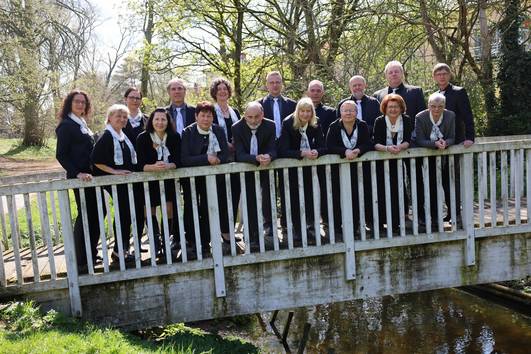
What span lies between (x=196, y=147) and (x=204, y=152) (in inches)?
4.1

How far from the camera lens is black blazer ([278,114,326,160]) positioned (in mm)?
5590

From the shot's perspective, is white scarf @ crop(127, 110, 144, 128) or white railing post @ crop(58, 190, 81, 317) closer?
white railing post @ crop(58, 190, 81, 317)

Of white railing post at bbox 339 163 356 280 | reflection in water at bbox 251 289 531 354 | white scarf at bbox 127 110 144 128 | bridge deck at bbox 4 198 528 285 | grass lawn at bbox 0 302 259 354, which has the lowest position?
reflection in water at bbox 251 289 531 354

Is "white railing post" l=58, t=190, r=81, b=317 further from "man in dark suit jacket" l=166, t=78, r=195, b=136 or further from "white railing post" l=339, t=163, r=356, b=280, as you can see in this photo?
"white railing post" l=339, t=163, r=356, b=280

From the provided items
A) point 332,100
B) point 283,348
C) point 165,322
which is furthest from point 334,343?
point 332,100

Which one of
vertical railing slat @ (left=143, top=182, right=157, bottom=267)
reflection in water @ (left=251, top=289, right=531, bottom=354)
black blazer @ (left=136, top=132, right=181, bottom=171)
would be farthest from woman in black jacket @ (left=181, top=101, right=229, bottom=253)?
reflection in water @ (left=251, top=289, right=531, bottom=354)

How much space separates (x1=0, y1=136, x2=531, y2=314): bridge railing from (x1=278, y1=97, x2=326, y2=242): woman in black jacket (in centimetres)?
3

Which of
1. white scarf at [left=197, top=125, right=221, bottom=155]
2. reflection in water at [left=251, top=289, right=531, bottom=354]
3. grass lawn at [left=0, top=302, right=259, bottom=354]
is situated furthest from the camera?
reflection in water at [left=251, top=289, right=531, bottom=354]

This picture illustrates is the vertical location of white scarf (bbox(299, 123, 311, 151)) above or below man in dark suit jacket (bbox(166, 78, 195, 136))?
below

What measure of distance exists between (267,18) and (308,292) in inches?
423

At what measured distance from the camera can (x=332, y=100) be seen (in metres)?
11.3

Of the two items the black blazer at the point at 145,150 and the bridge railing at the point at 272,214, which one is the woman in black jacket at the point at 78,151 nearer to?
the bridge railing at the point at 272,214

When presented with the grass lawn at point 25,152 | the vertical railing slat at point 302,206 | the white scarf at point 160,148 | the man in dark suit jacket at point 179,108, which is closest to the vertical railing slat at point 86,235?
the white scarf at point 160,148

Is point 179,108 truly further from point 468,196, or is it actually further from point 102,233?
point 468,196
